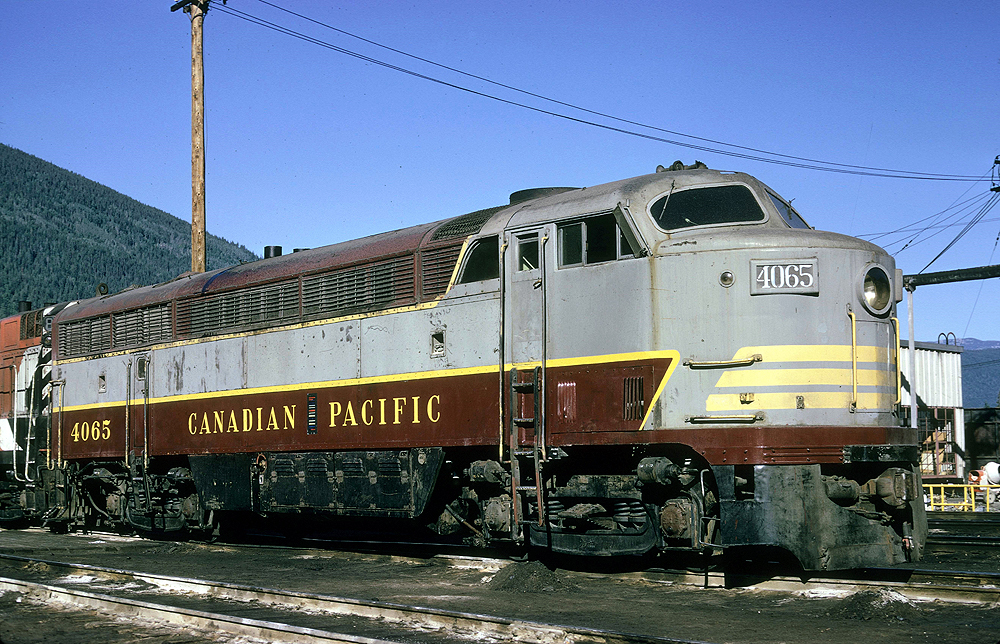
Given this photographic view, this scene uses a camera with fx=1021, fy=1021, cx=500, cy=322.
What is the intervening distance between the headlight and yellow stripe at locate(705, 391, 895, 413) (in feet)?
2.89

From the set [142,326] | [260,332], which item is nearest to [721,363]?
[260,332]

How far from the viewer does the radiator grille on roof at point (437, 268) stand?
470 inches

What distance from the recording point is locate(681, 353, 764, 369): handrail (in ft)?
31.6

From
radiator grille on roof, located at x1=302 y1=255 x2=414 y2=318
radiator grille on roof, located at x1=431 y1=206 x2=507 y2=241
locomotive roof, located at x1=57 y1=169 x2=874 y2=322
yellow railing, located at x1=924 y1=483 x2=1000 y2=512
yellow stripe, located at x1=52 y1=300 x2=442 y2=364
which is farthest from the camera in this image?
yellow railing, located at x1=924 y1=483 x2=1000 y2=512

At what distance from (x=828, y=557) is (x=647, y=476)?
5.92 feet

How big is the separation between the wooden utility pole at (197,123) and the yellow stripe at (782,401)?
43.7ft

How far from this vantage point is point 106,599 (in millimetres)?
9852

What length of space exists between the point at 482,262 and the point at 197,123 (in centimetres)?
1154

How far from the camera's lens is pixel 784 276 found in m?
9.73

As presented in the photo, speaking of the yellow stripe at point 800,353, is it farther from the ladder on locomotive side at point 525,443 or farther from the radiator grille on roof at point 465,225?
the radiator grille on roof at point 465,225

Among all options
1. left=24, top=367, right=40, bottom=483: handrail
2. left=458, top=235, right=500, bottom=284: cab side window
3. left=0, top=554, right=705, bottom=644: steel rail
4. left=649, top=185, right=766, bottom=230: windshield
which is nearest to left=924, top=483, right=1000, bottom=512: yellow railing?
left=649, top=185, right=766, bottom=230: windshield

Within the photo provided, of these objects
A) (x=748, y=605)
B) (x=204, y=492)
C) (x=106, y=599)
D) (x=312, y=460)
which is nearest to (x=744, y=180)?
(x=748, y=605)

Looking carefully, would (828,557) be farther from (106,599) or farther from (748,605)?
(106,599)

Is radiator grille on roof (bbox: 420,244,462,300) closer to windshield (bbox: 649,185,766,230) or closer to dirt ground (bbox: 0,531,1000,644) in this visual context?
windshield (bbox: 649,185,766,230)
